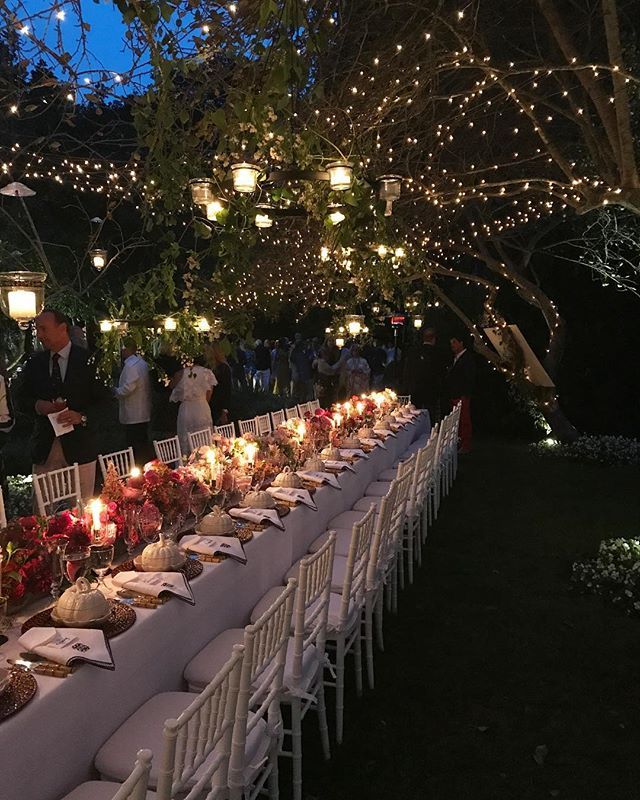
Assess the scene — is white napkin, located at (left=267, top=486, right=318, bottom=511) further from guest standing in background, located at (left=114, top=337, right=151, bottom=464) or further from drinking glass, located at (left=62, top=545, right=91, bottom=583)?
guest standing in background, located at (left=114, top=337, right=151, bottom=464)

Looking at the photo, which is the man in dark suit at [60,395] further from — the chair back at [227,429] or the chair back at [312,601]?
the chair back at [312,601]

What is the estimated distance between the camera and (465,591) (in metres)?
5.17

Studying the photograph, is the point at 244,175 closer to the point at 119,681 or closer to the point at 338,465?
the point at 338,465

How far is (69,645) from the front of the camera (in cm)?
225

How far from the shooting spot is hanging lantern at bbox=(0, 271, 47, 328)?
3.80m

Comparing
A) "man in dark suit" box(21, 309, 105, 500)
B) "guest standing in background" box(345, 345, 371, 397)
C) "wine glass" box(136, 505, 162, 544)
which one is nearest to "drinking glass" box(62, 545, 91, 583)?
"wine glass" box(136, 505, 162, 544)

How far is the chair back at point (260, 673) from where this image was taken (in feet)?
6.19

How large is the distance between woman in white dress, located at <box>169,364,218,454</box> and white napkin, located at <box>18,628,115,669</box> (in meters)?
5.14

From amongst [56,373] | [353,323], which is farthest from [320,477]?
[353,323]

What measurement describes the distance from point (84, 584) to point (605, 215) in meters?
8.70

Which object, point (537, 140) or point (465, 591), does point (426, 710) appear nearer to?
point (465, 591)

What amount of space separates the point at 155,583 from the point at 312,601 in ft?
2.13

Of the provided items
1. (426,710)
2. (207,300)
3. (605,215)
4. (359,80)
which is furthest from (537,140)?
(426,710)

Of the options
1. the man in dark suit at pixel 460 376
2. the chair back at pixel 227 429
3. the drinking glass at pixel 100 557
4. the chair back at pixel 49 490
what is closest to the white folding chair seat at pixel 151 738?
the drinking glass at pixel 100 557
